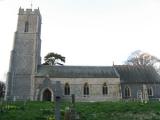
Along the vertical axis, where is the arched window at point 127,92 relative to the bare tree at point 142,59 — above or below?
below

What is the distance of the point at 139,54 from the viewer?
5597 centimetres

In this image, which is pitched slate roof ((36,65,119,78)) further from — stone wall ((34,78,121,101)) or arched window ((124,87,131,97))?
arched window ((124,87,131,97))

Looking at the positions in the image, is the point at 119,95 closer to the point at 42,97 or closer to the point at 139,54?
the point at 42,97

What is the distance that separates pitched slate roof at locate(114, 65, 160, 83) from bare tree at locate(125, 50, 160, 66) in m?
12.1

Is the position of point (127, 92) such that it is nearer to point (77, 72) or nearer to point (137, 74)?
point (137, 74)

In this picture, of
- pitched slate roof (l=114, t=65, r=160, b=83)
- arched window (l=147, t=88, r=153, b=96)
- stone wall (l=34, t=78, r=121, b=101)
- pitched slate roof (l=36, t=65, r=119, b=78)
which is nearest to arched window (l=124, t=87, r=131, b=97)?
pitched slate roof (l=114, t=65, r=160, b=83)

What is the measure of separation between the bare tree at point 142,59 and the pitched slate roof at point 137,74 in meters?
12.1

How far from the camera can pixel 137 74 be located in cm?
3972

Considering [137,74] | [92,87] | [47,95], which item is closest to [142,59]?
[137,74]

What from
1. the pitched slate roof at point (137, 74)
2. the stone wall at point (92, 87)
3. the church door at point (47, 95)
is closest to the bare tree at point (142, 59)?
the pitched slate roof at point (137, 74)

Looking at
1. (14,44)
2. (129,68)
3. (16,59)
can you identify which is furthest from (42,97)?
(129,68)

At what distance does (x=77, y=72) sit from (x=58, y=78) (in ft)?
11.9

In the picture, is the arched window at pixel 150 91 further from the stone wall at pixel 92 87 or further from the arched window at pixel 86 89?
the arched window at pixel 86 89

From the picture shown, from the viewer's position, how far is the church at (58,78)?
115ft
